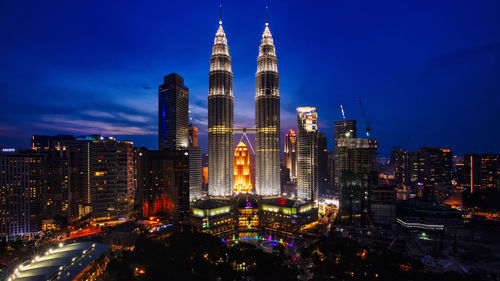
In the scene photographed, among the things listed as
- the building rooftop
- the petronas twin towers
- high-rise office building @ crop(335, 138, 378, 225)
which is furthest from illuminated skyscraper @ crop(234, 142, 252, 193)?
the building rooftop

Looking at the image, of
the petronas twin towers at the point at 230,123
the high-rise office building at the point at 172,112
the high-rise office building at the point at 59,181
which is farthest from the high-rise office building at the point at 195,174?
the high-rise office building at the point at 59,181

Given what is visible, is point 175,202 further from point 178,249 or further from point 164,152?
point 178,249

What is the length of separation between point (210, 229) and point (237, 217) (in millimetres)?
14465

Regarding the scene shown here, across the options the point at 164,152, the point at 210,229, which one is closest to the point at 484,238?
the point at 210,229

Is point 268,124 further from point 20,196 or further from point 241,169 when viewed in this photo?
point 20,196

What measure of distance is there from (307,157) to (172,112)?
81576 millimetres

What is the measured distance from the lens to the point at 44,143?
15250 centimetres

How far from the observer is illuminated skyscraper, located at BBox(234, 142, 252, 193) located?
482 ft

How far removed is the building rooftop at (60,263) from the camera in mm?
42531

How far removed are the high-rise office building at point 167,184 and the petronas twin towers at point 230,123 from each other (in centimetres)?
3182

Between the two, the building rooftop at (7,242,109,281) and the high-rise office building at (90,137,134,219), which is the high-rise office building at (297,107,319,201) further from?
the building rooftop at (7,242,109,281)

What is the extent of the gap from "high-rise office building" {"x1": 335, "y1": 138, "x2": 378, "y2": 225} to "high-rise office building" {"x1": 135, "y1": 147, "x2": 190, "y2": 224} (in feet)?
207

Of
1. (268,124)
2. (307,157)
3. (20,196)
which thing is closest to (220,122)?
(268,124)

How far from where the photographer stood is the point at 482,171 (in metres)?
134
